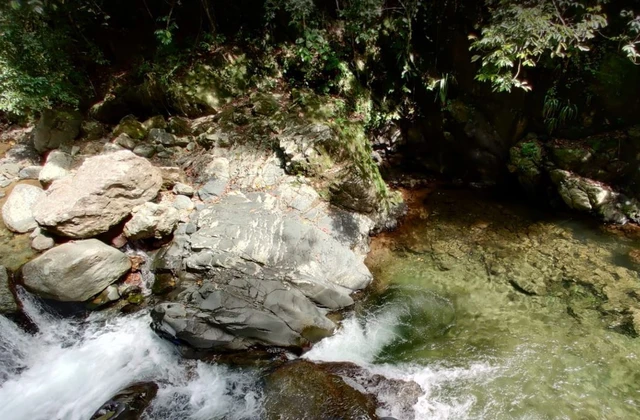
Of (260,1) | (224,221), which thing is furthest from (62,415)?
(260,1)

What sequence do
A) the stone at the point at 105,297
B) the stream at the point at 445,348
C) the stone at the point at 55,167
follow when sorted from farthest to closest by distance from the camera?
the stone at the point at 55,167
the stone at the point at 105,297
the stream at the point at 445,348

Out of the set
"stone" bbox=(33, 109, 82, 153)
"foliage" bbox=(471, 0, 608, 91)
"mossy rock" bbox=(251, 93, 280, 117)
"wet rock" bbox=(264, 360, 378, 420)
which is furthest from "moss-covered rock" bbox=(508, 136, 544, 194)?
"stone" bbox=(33, 109, 82, 153)

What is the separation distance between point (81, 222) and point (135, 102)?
Answer: 4.05 m

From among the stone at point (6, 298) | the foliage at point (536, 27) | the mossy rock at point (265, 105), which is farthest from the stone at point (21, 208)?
the foliage at point (536, 27)

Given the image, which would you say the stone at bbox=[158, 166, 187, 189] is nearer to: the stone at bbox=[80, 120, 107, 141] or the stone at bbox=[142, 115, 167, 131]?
the stone at bbox=[142, 115, 167, 131]

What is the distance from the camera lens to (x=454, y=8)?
315 inches

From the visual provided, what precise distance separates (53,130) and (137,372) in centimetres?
699

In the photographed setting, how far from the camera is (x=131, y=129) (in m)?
8.20

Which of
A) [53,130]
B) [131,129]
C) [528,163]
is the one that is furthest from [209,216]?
[528,163]

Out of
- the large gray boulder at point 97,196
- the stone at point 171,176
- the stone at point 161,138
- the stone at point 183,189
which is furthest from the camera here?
the stone at point 161,138

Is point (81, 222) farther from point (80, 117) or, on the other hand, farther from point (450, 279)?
point (450, 279)

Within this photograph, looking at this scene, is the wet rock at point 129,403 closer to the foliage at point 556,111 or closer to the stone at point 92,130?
the stone at point 92,130

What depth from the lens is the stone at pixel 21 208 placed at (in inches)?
257

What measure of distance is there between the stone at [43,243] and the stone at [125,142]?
9.16 feet
